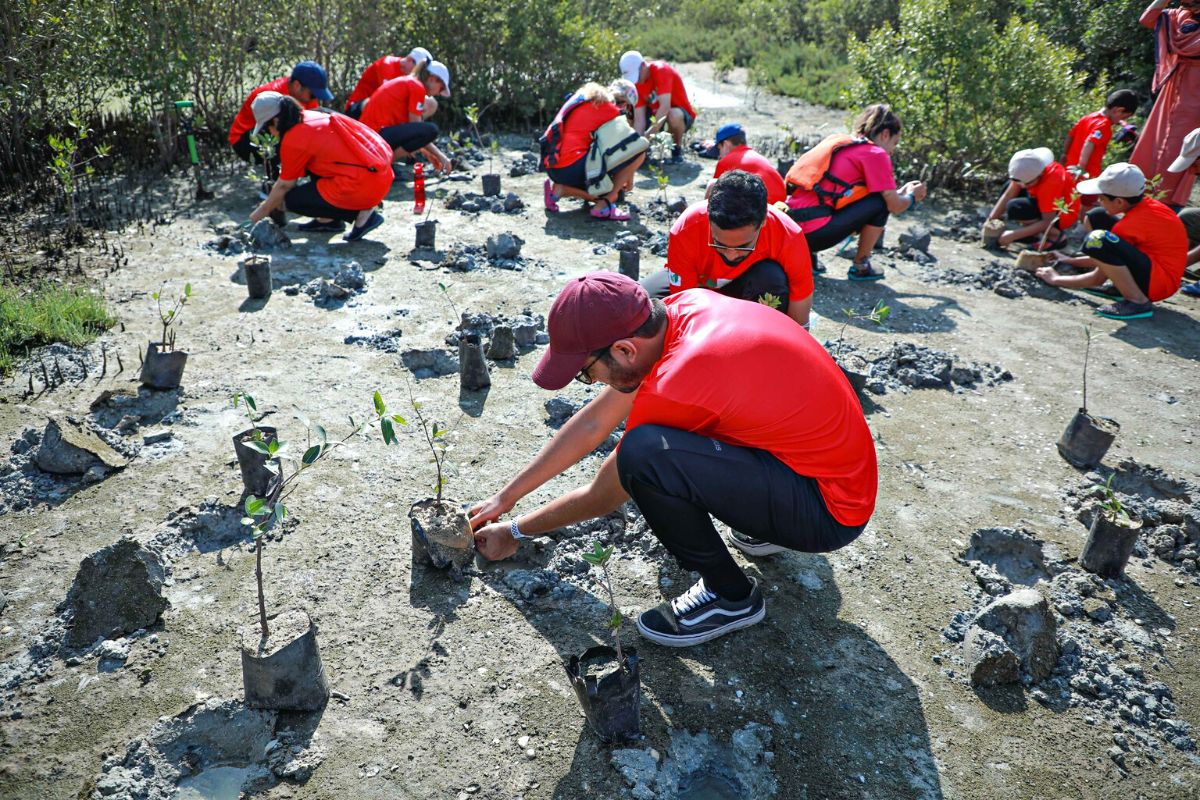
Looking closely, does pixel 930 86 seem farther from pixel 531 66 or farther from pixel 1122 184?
pixel 531 66

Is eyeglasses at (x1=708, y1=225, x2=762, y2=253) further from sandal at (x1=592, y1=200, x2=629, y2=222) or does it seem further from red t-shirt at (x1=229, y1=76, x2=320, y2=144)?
red t-shirt at (x1=229, y1=76, x2=320, y2=144)

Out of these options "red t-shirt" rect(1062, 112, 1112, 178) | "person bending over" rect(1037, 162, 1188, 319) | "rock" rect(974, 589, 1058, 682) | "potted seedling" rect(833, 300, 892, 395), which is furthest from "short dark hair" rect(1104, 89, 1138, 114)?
"rock" rect(974, 589, 1058, 682)

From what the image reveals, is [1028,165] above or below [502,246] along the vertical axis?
above

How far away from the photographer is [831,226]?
5.59 meters

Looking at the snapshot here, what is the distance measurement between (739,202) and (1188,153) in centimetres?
469

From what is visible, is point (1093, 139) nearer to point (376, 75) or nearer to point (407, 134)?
point (407, 134)

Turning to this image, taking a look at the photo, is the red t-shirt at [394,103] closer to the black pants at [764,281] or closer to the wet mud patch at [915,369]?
the black pants at [764,281]

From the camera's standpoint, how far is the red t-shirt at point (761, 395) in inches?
85.2

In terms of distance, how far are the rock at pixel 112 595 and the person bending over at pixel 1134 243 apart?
19.1 ft

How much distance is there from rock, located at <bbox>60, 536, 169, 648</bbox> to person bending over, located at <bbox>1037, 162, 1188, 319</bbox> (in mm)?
5837

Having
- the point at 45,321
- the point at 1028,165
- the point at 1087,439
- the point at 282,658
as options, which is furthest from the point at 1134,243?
the point at 45,321

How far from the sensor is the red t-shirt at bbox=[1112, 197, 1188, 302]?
17.4ft

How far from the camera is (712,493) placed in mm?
2283

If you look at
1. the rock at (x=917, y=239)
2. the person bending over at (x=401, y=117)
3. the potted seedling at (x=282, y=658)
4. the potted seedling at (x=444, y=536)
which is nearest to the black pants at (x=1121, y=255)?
the rock at (x=917, y=239)
